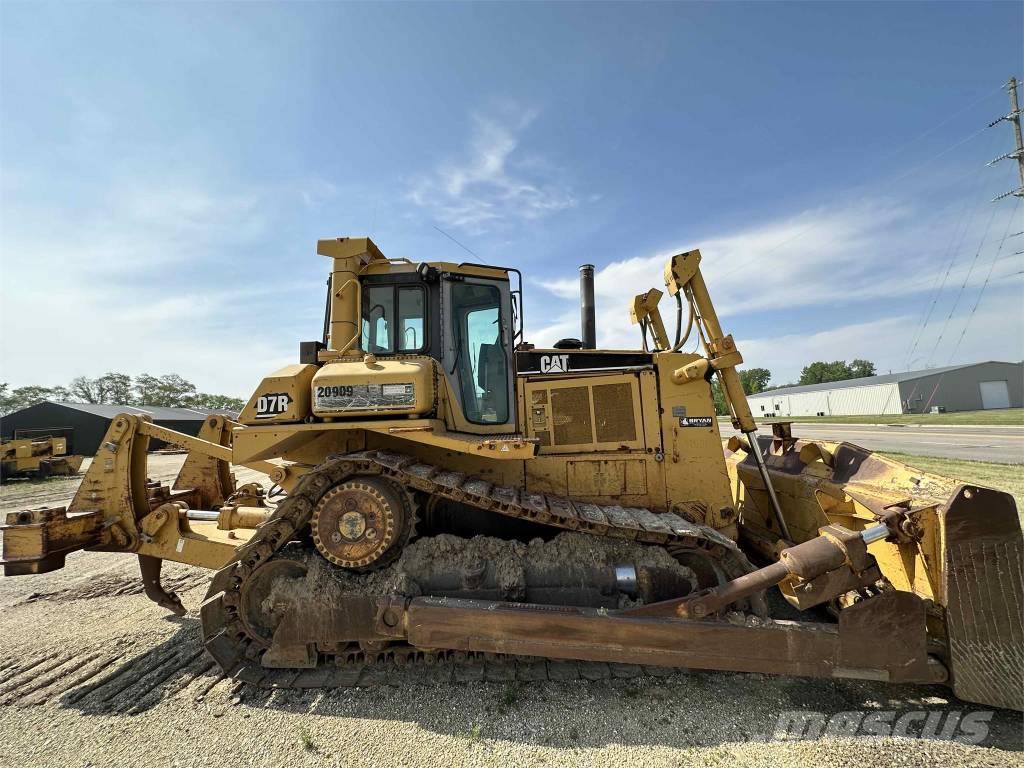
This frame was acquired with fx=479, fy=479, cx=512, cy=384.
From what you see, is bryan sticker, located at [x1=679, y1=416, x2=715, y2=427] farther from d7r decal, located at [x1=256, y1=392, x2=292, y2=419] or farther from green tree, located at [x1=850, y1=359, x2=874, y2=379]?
green tree, located at [x1=850, y1=359, x2=874, y2=379]

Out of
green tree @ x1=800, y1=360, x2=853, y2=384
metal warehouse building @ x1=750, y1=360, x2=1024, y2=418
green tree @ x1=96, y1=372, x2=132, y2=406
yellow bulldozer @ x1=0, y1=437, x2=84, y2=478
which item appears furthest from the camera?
green tree @ x1=800, y1=360, x2=853, y2=384

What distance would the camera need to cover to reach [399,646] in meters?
3.59

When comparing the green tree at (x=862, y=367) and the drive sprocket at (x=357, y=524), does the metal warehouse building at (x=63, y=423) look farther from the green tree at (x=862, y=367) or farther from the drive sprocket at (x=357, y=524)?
the green tree at (x=862, y=367)

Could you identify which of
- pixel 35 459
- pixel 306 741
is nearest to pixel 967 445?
pixel 306 741

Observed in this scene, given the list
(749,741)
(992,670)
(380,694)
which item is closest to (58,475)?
(380,694)

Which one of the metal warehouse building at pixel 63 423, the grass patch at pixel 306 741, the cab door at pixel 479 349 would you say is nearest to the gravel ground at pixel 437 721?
the grass patch at pixel 306 741

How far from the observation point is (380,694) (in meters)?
3.43

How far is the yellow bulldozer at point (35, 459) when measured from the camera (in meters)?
18.1

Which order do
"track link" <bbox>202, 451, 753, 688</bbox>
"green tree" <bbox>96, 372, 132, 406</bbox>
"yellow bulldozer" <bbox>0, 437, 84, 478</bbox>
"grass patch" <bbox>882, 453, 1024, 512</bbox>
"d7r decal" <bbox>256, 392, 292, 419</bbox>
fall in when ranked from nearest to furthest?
"track link" <bbox>202, 451, 753, 688</bbox> < "d7r decal" <bbox>256, 392, 292, 419</bbox> < "grass patch" <bbox>882, 453, 1024, 512</bbox> < "yellow bulldozer" <bbox>0, 437, 84, 478</bbox> < "green tree" <bbox>96, 372, 132, 406</bbox>

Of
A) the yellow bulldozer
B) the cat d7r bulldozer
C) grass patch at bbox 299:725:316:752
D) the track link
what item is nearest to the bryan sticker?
the cat d7r bulldozer

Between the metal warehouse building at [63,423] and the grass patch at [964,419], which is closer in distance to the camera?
the grass patch at [964,419]

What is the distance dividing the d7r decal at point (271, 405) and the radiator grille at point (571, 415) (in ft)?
7.65

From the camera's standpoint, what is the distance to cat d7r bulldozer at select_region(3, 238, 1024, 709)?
3123 millimetres

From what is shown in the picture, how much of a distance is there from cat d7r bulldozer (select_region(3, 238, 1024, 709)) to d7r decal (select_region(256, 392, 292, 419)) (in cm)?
1
